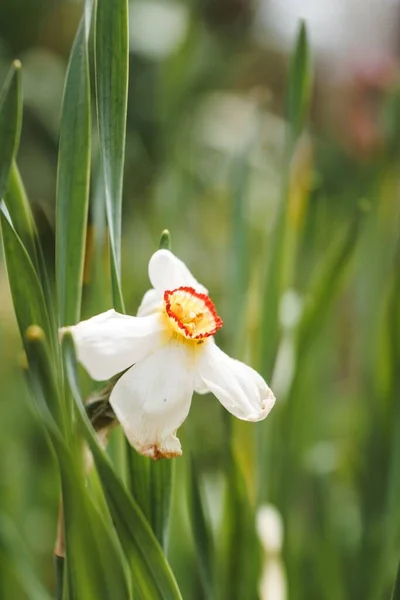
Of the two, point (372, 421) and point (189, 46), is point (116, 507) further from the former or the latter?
point (189, 46)

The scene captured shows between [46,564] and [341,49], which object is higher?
[341,49]

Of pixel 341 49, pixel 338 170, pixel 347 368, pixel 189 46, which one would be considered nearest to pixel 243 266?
pixel 347 368

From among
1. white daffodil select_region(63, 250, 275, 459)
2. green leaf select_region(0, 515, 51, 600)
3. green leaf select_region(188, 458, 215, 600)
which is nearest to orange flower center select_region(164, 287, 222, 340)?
white daffodil select_region(63, 250, 275, 459)

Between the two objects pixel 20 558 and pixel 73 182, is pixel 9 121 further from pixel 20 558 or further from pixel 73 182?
pixel 20 558

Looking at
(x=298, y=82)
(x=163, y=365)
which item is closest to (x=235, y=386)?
(x=163, y=365)

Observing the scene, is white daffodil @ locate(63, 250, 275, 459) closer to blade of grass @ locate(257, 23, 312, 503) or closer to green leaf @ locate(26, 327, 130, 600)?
green leaf @ locate(26, 327, 130, 600)

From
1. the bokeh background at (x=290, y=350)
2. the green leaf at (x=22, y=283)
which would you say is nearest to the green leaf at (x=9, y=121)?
the green leaf at (x=22, y=283)

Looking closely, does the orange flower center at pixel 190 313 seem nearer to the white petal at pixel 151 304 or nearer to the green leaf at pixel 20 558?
the white petal at pixel 151 304
